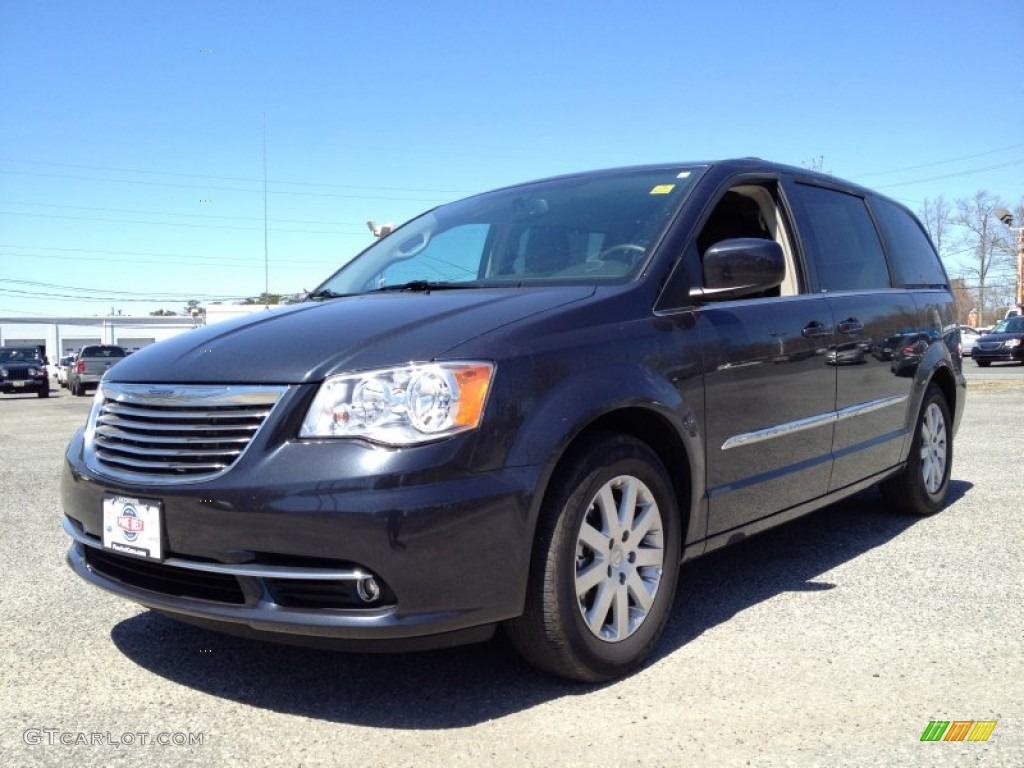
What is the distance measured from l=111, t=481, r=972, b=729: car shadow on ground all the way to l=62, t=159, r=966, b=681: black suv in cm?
25

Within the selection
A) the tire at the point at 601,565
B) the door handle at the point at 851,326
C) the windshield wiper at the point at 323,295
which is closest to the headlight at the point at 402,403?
the tire at the point at 601,565

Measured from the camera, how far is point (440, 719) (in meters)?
2.65

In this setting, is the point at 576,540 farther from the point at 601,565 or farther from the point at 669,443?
the point at 669,443

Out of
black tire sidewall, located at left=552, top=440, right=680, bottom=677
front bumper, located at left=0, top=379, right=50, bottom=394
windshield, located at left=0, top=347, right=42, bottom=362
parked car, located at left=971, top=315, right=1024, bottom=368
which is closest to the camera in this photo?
black tire sidewall, located at left=552, top=440, right=680, bottom=677

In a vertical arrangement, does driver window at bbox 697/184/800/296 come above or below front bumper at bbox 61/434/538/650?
above

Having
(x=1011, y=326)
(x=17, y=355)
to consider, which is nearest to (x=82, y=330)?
(x=17, y=355)

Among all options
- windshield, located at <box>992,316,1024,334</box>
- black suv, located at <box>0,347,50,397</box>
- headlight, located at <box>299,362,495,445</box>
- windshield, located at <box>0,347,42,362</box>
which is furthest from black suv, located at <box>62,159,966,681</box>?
windshield, located at <box>992,316,1024,334</box>

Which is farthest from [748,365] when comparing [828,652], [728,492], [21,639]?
[21,639]

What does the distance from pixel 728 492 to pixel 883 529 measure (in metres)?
2.12

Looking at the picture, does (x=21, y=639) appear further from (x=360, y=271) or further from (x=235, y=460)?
(x=360, y=271)

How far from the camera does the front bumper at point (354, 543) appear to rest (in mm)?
2395

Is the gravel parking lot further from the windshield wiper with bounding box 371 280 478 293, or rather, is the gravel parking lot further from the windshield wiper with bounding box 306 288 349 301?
the windshield wiper with bounding box 306 288 349 301

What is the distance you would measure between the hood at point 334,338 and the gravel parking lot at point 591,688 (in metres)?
1.00

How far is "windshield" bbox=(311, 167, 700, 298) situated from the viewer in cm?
346
